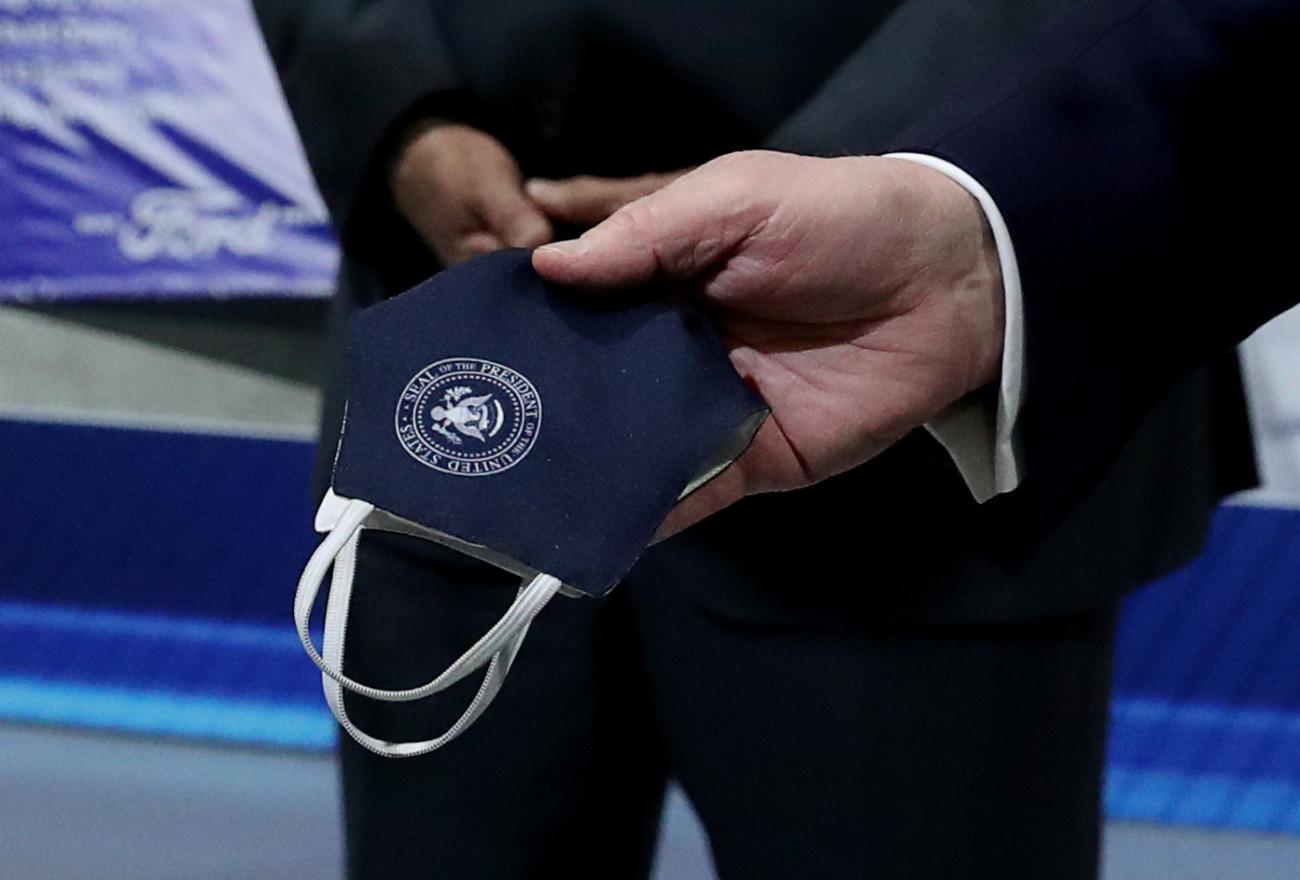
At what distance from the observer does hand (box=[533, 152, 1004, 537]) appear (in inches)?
15.6

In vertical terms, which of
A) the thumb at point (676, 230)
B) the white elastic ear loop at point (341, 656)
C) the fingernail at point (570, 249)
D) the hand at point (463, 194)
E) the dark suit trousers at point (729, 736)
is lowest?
the dark suit trousers at point (729, 736)

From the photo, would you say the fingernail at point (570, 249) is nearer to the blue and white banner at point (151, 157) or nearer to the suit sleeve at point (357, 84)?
the suit sleeve at point (357, 84)

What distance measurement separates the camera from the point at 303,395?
6.63 ft

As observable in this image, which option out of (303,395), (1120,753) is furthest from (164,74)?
(1120,753)

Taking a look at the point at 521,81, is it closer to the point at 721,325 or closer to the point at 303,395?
the point at 721,325

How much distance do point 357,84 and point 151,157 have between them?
1.41m

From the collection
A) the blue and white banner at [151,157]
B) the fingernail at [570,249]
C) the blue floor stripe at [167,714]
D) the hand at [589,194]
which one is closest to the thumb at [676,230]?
the fingernail at [570,249]

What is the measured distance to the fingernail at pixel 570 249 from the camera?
40 cm

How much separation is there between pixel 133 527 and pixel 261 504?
0.14 meters

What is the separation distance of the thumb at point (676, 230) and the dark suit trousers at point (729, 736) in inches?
5.8

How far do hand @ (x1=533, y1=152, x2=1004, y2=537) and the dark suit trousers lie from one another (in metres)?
A: 0.09

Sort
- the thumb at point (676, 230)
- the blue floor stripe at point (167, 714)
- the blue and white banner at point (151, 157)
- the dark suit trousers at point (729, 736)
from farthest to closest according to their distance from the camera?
the blue and white banner at point (151, 157), the blue floor stripe at point (167, 714), the dark suit trousers at point (729, 736), the thumb at point (676, 230)

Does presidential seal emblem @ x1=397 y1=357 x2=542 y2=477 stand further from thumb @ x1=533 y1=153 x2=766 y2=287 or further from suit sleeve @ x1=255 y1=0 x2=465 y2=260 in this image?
suit sleeve @ x1=255 y1=0 x2=465 y2=260

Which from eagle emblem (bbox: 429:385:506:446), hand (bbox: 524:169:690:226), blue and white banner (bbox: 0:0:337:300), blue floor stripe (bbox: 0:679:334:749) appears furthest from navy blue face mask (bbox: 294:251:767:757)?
blue and white banner (bbox: 0:0:337:300)
